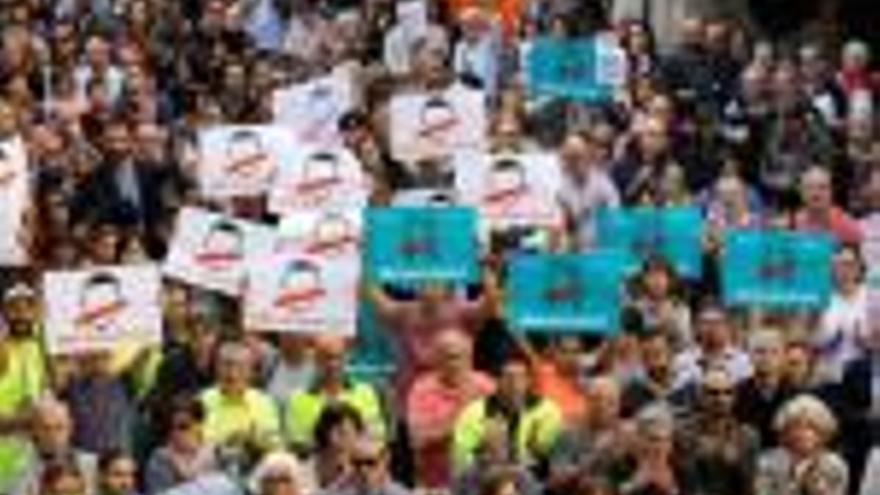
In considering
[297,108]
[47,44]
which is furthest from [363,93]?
[47,44]

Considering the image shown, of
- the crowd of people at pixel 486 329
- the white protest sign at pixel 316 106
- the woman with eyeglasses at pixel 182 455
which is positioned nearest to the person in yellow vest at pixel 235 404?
the crowd of people at pixel 486 329

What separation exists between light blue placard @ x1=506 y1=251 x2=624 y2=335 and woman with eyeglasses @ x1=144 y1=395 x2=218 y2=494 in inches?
86.9

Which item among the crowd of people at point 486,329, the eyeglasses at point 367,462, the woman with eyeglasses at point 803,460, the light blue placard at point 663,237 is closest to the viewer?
the eyeglasses at point 367,462

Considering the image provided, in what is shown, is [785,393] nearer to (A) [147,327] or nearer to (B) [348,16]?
(A) [147,327]

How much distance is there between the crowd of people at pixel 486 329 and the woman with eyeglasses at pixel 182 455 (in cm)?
1

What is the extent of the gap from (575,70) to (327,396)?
7.11 meters

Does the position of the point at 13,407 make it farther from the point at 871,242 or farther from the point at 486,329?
the point at 871,242

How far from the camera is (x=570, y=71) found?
26.1m

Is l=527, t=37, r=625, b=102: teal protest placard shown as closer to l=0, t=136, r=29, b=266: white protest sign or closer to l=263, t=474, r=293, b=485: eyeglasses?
l=0, t=136, r=29, b=266: white protest sign

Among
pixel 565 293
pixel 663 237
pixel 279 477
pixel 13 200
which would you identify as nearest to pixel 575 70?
pixel 663 237

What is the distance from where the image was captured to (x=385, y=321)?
67.4 ft

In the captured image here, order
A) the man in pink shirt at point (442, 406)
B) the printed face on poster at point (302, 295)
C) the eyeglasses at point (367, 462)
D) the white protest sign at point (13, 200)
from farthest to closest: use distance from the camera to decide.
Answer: the white protest sign at point (13, 200), the printed face on poster at point (302, 295), the man in pink shirt at point (442, 406), the eyeglasses at point (367, 462)

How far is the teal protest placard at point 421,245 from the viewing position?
69.3 feet

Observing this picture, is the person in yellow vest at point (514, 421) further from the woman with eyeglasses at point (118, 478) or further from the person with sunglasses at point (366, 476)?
the woman with eyeglasses at point (118, 478)
